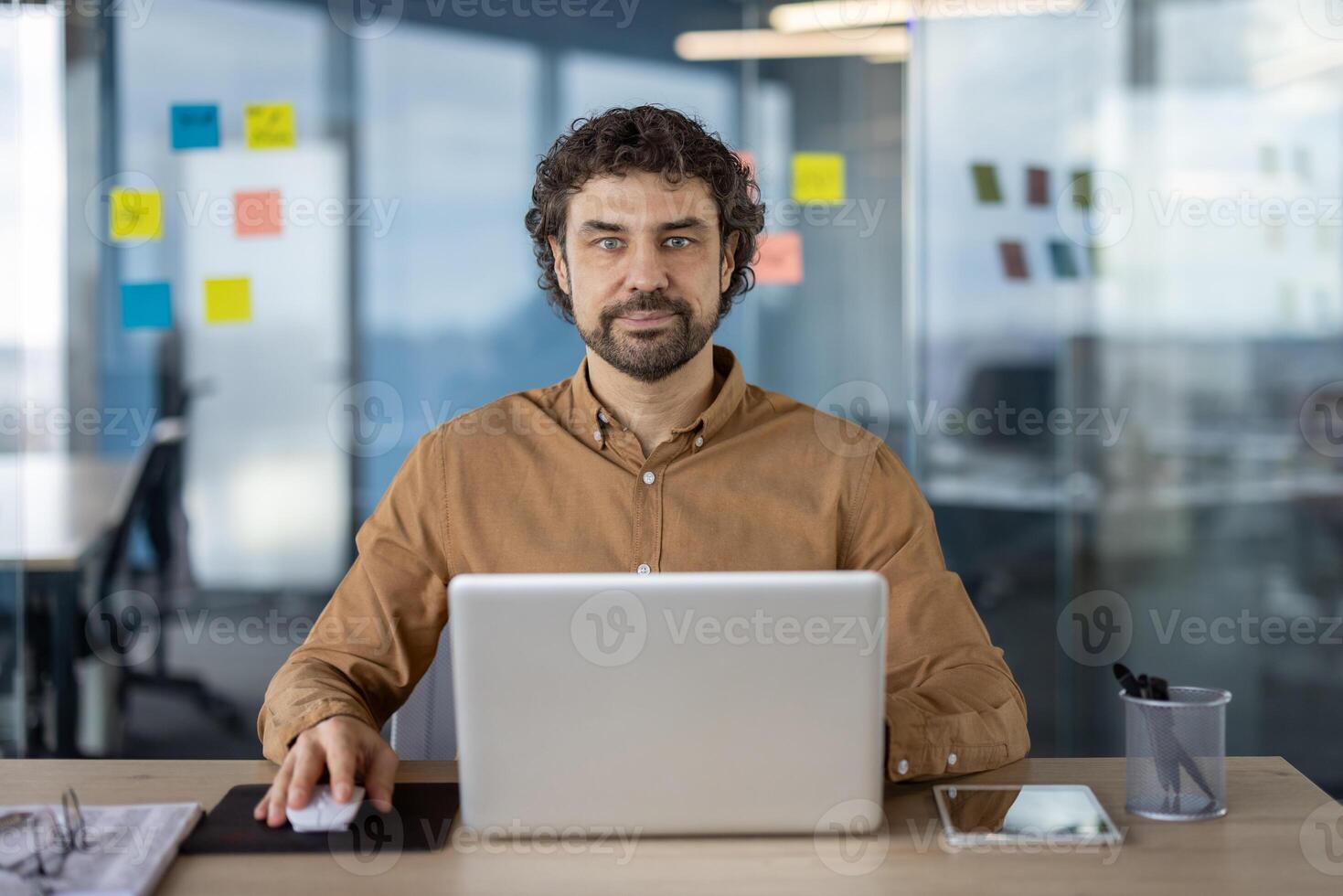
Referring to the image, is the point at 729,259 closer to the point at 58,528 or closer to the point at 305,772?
the point at 305,772

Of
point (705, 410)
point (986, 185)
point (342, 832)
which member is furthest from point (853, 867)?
point (986, 185)

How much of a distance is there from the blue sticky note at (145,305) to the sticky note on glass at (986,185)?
7.17 ft

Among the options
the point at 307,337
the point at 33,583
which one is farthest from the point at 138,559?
the point at 307,337

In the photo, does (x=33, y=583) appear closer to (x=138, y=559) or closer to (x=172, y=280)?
(x=138, y=559)

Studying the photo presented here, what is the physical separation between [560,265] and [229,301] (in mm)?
1558

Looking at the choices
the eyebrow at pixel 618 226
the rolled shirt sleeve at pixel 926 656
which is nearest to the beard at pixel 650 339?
the eyebrow at pixel 618 226

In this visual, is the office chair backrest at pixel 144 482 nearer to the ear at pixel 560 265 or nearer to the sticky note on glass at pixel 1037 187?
the ear at pixel 560 265

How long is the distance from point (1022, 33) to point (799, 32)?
1.95 ft

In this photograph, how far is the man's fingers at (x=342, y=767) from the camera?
4.26 feet

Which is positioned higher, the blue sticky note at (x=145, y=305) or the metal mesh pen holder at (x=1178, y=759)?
the blue sticky note at (x=145, y=305)

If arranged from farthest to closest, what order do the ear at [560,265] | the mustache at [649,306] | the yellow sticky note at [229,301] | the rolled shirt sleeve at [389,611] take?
the yellow sticky note at [229,301] → the ear at [560,265] → the mustache at [649,306] → the rolled shirt sleeve at [389,611]

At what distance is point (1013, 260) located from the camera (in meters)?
3.38

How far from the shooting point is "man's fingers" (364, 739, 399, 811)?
1307mm

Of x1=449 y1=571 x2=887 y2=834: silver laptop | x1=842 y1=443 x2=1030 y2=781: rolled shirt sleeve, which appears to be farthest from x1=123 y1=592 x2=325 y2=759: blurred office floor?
x1=449 y1=571 x2=887 y2=834: silver laptop
